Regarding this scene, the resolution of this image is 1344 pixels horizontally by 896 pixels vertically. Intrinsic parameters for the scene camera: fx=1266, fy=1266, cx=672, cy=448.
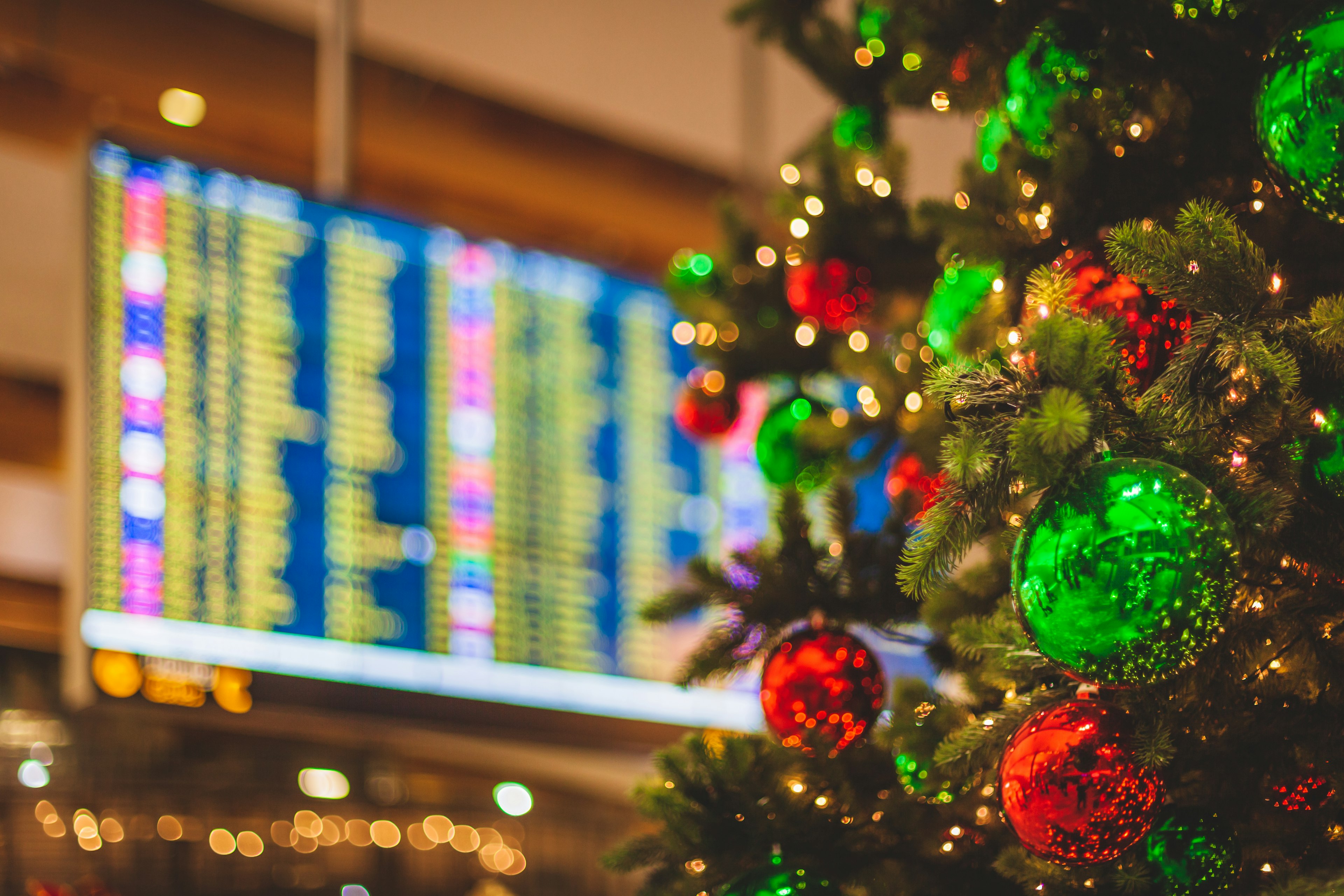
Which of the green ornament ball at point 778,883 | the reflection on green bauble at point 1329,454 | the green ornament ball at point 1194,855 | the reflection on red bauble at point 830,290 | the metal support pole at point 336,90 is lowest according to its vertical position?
the green ornament ball at point 1194,855

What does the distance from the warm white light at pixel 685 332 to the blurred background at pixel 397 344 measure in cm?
23

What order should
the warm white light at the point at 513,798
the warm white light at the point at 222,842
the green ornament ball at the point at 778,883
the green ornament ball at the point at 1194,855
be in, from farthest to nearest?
the warm white light at the point at 513,798 < the warm white light at the point at 222,842 < the green ornament ball at the point at 778,883 < the green ornament ball at the point at 1194,855

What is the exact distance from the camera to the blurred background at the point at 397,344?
1.98m

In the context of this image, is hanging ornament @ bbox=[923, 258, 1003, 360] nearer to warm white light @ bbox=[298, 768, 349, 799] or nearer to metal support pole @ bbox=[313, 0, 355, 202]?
metal support pole @ bbox=[313, 0, 355, 202]

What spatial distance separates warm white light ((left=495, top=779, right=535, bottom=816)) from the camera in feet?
9.60

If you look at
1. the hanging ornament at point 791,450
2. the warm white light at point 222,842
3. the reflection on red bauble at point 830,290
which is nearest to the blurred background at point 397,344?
the warm white light at point 222,842

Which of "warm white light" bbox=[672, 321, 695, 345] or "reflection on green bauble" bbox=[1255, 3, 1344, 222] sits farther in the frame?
"warm white light" bbox=[672, 321, 695, 345]

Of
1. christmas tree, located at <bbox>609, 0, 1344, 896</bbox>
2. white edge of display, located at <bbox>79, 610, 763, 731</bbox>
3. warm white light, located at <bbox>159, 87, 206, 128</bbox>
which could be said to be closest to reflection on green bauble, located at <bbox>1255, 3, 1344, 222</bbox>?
christmas tree, located at <bbox>609, 0, 1344, 896</bbox>

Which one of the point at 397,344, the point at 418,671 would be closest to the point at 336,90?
the point at 397,344

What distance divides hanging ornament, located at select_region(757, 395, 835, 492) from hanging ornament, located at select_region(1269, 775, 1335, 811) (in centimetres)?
65

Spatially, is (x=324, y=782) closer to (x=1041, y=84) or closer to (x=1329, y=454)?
(x=1041, y=84)

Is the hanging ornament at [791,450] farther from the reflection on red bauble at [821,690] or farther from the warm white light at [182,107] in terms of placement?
the warm white light at [182,107]

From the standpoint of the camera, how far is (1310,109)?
73 cm

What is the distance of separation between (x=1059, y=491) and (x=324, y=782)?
2542 mm
